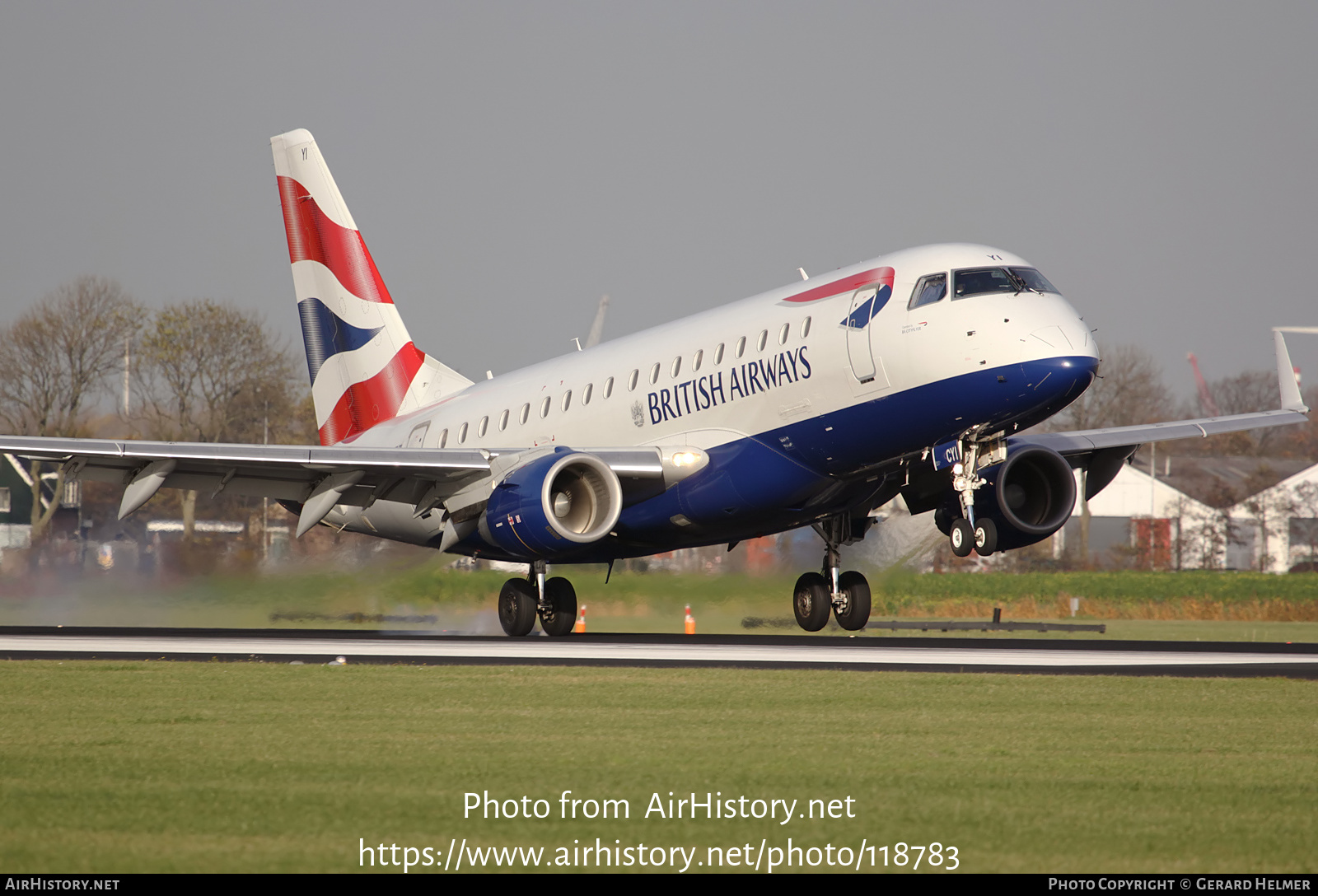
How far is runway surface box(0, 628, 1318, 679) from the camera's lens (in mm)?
17562

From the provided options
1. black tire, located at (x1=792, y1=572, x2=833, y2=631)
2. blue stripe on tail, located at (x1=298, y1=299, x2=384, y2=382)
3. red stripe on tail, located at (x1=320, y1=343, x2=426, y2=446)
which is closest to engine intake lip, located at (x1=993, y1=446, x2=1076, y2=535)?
black tire, located at (x1=792, y1=572, x2=833, y2=631)

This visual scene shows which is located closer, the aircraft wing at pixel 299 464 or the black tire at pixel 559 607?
the aircraft wing at pixel 299 464

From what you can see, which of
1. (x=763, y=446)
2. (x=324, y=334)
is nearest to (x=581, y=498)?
(x=763, y=446)

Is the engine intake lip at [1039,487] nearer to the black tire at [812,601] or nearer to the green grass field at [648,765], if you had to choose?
the black tire at [812,601]

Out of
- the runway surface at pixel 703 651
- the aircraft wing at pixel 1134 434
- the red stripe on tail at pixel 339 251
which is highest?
the red stripe on tail at pixel 339 251

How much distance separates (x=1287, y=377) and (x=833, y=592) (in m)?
8.55

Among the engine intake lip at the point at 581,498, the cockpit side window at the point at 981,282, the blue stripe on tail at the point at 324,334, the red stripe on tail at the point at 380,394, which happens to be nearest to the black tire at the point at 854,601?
the engine intake lip at the point at 581,498

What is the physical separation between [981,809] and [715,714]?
4.46 m

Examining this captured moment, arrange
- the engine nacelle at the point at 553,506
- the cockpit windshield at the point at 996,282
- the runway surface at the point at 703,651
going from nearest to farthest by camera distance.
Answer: the runway surface at the point at 703,651, the cockpit windshield at the point at 996,282, the engine nacelle at the point at 553,506

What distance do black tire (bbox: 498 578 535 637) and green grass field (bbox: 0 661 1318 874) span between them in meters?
9.16

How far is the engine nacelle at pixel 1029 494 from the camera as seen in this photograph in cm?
2080

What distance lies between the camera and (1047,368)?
60.1ft

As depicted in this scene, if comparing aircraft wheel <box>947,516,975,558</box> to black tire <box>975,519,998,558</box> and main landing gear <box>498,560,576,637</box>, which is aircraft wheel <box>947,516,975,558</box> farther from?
main landing gear <box>498,560,576,637</box>

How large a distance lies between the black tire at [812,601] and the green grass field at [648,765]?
1038 centimetres
